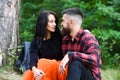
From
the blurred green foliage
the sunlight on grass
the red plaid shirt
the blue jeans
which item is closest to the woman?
the red plaid shirt

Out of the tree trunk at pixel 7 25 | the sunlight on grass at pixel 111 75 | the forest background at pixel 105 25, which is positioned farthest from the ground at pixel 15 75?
the tree trunk at pixel 7 25

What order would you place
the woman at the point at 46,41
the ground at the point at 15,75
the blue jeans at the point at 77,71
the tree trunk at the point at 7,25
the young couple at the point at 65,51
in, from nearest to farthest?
the blue jeans at the point at 77,71
the young couple at the point at 65,51
the woman at the point at 46,41
the ground at the point at 15,75
the tree trunk at the point at 7,25

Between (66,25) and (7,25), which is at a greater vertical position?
(66,25)

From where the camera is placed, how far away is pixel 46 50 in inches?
191

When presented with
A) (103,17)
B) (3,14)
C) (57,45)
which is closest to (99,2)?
(103,17)

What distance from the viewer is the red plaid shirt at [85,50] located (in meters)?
4.33

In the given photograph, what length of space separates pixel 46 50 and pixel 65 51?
268 millimetres

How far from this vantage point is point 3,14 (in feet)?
23.2

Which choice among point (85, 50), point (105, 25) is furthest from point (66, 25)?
point (105, 25)

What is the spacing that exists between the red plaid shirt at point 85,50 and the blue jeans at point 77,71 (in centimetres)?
6

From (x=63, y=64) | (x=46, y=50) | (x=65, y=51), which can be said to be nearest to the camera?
(x=63, y=64)

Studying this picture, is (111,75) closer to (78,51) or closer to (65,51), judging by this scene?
(65,51)

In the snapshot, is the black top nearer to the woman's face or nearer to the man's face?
the woman's face

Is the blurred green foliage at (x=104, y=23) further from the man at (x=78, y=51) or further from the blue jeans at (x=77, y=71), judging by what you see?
Result: the blue jeans at (x=77, y=71)
